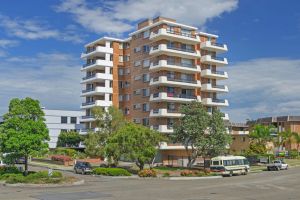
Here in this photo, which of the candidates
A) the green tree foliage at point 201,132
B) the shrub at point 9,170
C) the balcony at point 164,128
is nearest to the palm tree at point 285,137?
the balcony at point 164,128

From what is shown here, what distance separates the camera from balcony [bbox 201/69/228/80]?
8501 cm

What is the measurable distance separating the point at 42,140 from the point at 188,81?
39479mm

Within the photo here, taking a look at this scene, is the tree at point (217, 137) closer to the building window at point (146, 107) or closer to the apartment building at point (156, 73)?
the apartment building at point (156, 73)

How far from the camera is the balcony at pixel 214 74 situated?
85006mm

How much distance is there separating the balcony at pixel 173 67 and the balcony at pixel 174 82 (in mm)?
1739

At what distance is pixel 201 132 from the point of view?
2542 inches

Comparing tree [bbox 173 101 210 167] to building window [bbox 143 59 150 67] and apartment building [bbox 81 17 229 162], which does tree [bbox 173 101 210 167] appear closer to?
apartment building [bbox 81 17 229 162]

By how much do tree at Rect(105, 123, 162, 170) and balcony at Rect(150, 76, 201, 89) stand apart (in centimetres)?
1946

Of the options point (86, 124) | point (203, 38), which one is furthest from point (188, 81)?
point (86, 124)

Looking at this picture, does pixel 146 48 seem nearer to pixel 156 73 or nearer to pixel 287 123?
pixel 156 73

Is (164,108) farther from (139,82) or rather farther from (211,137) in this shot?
(211,137)

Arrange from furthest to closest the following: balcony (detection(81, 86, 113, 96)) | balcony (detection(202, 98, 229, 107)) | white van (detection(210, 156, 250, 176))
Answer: balcony (detection(81, 86, 113, 96))
balcony (detection(202, 98, 229, 107))
white van (detection(210, 156, 250, 176))

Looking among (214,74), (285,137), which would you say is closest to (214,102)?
(214,74)

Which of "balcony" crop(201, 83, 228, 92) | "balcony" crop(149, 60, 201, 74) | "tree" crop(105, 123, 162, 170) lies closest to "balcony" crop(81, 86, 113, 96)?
"balcony" crop(149, 60, 201, 74)
